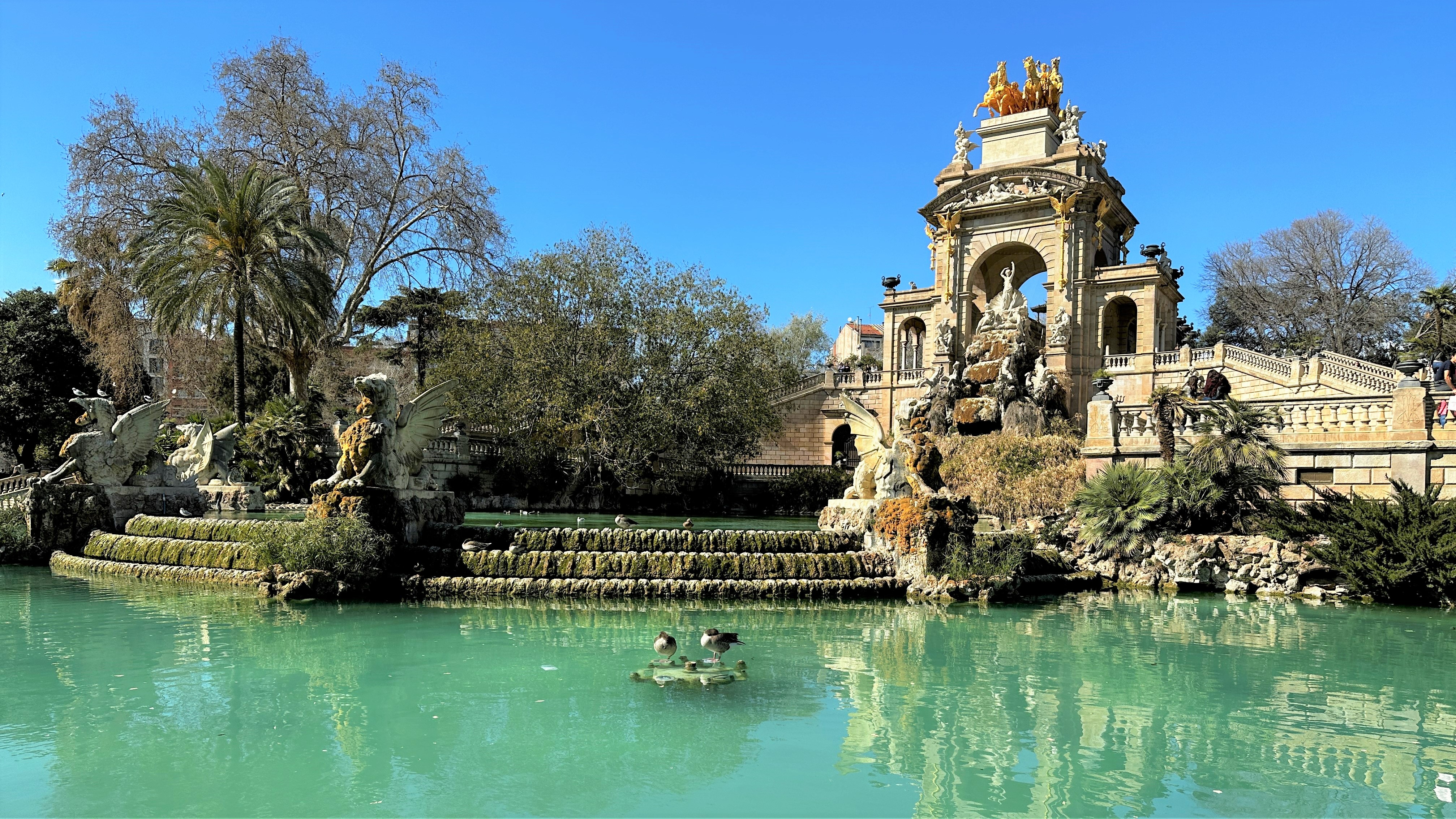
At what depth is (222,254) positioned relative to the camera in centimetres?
2339

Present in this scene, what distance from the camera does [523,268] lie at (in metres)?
27.5

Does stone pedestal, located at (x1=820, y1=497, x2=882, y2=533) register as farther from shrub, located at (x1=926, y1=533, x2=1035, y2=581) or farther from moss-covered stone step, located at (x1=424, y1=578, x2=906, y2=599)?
moss-covered stone step, located at (x1=424, y1=578, x2=906, y2=599)

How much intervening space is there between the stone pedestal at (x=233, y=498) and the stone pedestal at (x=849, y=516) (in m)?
12.5

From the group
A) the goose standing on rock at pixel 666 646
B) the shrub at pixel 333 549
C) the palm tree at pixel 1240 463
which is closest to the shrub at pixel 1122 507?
the palm tree at pixel 1240 463

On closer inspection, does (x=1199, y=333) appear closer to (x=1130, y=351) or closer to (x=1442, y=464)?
(x=1130, y=351)

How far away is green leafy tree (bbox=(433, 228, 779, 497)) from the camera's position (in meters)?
26.1

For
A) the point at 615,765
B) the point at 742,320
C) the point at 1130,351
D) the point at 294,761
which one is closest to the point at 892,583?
the point at 615,765

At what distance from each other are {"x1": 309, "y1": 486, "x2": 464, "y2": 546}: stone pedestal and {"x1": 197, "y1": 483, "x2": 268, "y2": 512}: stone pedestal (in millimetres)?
7497

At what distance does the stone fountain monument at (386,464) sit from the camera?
1245 cm

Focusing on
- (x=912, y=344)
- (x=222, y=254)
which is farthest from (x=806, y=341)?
(x=222, y=254)

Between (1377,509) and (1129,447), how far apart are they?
572 centimetres

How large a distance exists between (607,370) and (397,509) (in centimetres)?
1346

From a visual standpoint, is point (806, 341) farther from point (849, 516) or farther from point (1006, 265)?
point (849, 516)

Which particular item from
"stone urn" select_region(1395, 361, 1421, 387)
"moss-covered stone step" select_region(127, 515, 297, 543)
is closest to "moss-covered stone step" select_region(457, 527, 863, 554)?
"moss-covered stone step" select_region(127, 515, 297, 543)
